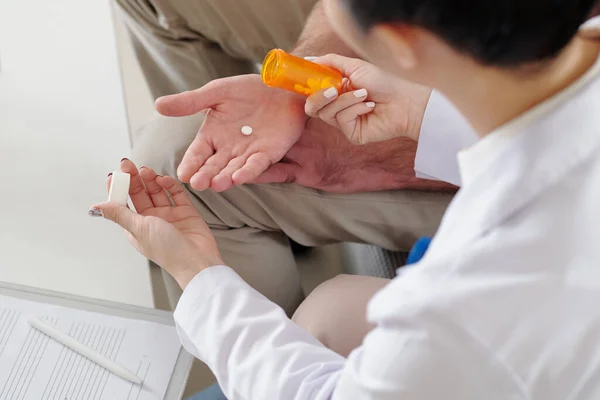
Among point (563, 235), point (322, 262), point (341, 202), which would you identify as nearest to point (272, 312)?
point (341, 202)

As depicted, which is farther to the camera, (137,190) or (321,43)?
(321,43)

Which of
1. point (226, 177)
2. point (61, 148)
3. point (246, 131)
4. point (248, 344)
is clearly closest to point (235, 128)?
point (246, 131)

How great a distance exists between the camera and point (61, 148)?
1.35 metres

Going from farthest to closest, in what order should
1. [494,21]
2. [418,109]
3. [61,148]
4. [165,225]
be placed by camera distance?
1. [61,148]
2. [418,109]
3. [165,225]
4. [494,21]

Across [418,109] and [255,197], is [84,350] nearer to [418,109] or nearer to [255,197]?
[255,197]

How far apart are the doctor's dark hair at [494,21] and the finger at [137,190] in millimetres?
495

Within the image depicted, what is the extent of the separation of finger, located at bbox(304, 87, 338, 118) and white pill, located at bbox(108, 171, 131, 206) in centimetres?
26

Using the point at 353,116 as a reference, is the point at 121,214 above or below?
below

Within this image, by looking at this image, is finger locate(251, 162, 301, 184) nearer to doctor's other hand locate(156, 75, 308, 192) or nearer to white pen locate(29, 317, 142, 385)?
doctor's other hand locate(156, 75, 308, 192)

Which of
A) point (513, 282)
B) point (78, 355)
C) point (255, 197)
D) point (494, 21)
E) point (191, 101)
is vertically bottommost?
point (78, 355)

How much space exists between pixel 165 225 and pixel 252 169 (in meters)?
0.14

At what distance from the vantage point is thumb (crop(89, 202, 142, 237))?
73 centimetres

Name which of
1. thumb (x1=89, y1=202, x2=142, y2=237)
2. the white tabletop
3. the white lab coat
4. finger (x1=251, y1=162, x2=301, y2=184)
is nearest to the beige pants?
finger (x1=251, y1=162, x2=301, y2=184)

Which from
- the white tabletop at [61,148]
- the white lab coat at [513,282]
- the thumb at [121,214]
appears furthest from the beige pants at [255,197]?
→ the white lab coat at [513,282]
